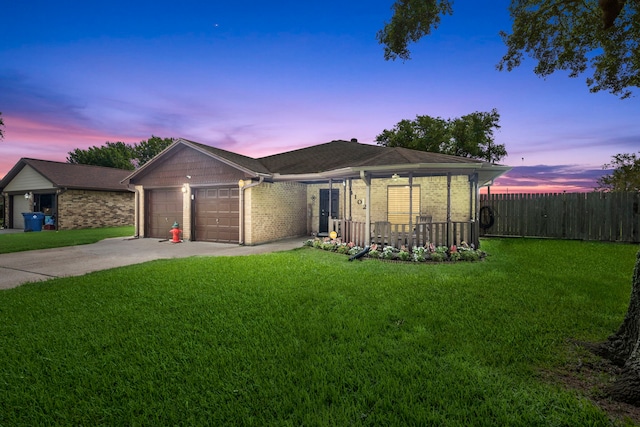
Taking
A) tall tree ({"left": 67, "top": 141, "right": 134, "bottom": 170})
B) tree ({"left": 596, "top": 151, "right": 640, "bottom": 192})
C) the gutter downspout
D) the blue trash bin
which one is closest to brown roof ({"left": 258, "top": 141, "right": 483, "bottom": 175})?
the gutter downspout

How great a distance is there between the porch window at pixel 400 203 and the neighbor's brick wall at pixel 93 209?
21446 millimetres

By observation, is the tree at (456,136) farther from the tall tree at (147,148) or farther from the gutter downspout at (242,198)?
the tall tree at (147,148)

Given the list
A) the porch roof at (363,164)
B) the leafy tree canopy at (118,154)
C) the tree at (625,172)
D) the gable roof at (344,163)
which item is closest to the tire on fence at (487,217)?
the porch roof at (363,164)

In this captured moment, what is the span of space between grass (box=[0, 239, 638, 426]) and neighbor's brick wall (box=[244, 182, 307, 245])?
628cm

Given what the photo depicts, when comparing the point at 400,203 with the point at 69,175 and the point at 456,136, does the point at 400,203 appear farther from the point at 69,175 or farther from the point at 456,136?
the point at 69,175

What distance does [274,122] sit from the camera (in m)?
18.5

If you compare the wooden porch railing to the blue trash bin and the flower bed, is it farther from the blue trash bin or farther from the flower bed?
the blue trash bin


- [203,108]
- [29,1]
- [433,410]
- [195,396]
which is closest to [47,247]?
[29,1]

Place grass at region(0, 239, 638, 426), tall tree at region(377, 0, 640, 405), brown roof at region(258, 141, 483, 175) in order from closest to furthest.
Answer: grass at region(0, 239, 638, 426) < tall tree at region(377, 0, 640, 405) < brown roof at region(258, 141, 483, 175)

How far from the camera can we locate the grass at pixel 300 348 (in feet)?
7.13

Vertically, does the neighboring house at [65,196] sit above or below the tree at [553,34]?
below

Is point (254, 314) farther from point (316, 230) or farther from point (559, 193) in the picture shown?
point (559, 193)

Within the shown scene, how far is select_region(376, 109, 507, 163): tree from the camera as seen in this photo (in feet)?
80.2

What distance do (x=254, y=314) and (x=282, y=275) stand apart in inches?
91.5
